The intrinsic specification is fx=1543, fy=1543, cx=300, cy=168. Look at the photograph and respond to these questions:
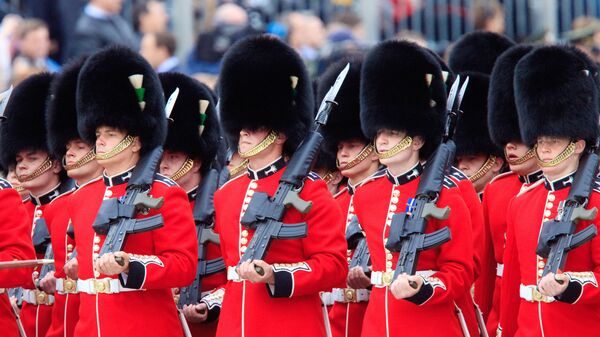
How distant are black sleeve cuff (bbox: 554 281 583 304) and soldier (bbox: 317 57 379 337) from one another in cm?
167

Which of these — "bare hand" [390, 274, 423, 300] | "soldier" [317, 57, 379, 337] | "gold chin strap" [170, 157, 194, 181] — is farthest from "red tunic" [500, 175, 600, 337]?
"gold chin strap" [170, 157, 194, 181]

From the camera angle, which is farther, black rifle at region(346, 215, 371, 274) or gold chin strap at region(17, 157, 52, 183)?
gold chin strap at region(17, 157, 52, 183)

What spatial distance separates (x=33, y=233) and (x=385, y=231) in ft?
7.07

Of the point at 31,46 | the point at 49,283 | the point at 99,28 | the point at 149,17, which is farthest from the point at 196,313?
the point at 149,17

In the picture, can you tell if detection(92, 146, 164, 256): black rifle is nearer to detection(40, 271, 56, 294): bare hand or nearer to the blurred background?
detection(40, 271, 56, 294): bare hand

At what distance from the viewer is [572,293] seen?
19.6ft

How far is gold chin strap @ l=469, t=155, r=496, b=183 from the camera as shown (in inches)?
314

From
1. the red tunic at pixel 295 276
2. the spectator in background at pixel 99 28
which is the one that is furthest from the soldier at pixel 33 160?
the spectator in background at pixel 99 28

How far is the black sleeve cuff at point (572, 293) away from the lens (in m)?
5.96

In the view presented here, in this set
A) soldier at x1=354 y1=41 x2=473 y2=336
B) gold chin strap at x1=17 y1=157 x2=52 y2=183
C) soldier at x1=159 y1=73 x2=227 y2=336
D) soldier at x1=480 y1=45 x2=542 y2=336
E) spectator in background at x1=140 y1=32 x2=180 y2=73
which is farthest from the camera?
spectator in background at x1=140 y1=32 x2=180 y2=73

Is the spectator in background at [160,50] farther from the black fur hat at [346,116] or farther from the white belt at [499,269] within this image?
the white belt at [499,269]

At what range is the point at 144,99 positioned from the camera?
6902 millimetres

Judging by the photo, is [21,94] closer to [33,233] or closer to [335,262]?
[33,233]

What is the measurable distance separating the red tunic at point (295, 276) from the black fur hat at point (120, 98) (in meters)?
0.58
